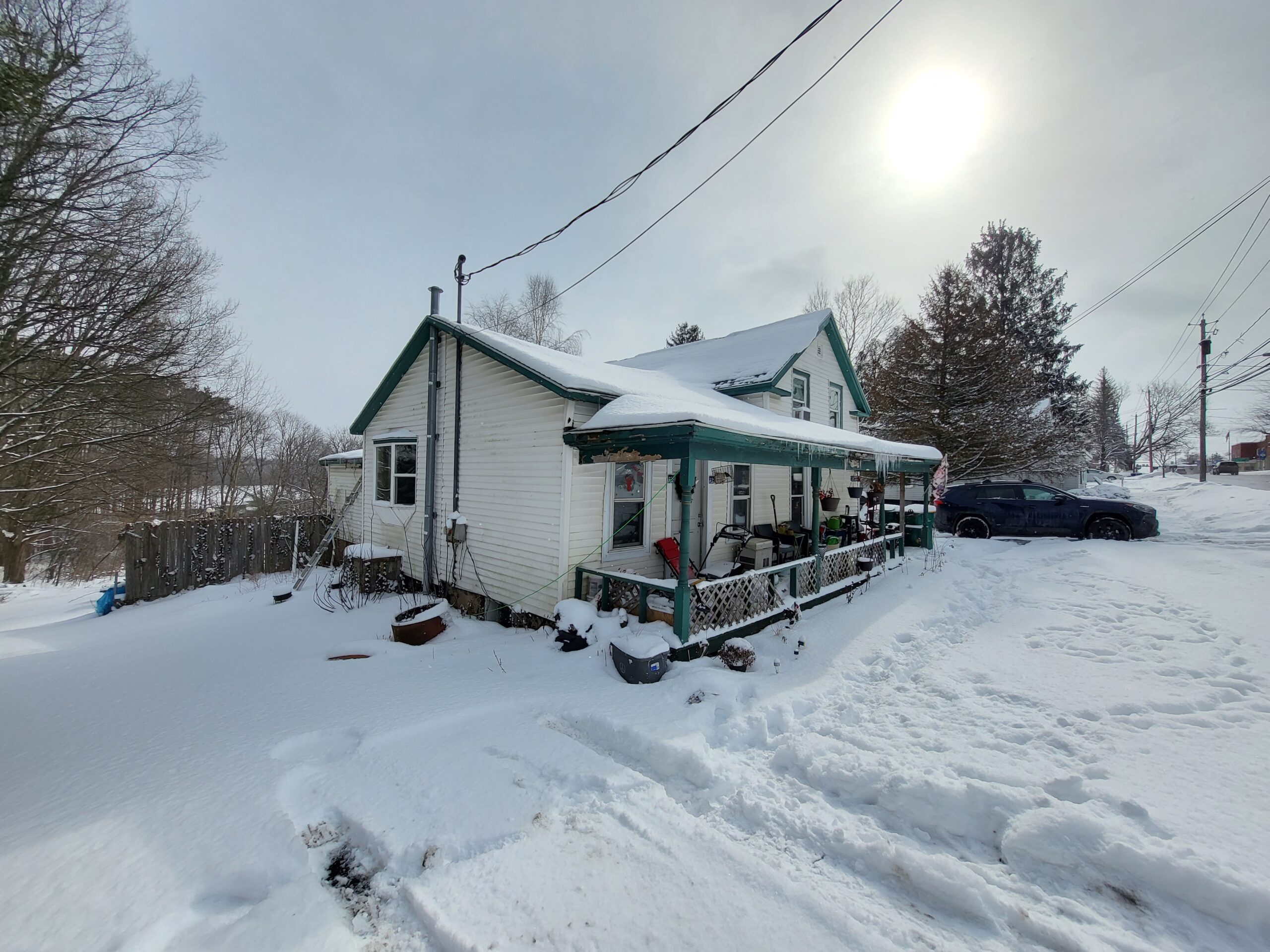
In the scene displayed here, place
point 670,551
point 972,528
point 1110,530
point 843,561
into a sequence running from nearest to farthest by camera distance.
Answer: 1. point 670,551
2. point 843,561
3. point 1110,530
4. point 972,528

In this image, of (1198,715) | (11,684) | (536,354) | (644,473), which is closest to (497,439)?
(536,354)

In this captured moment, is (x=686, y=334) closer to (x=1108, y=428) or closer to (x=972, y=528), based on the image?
(x=972, y=528)

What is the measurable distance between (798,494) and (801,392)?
270 cm

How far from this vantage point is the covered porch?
5.46 meters

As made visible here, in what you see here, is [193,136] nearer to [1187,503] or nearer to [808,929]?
[808,929]

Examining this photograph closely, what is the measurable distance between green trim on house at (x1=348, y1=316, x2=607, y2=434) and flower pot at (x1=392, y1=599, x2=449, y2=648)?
3.53 m

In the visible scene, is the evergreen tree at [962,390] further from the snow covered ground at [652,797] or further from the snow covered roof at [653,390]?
the snow covered ground at [652,797]

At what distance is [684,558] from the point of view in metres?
5.38

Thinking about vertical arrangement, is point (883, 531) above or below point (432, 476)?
below

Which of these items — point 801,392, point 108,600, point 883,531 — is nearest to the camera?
point 108,600

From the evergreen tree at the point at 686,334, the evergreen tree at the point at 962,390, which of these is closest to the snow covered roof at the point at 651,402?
the evergreen tree at the point at 962,390

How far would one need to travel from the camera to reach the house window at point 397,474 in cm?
1008

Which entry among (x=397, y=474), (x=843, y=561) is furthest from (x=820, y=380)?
(x=397, y=474)

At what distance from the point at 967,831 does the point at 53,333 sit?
51.3 ft
